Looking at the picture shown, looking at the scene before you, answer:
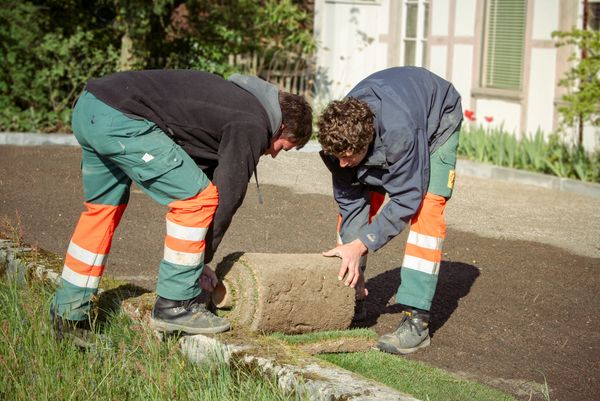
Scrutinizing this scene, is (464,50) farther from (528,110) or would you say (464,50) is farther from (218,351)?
(218,351)

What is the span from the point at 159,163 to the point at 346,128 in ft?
2.98

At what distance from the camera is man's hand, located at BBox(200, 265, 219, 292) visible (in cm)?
538

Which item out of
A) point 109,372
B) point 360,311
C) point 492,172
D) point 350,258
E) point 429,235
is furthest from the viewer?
point 492,172

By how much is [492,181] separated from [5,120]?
6820 millimetres

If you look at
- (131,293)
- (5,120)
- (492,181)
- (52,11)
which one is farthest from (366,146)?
(52,11)

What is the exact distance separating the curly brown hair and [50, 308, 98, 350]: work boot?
4.83 ft

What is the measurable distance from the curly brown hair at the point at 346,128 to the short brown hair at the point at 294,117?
0.32ft

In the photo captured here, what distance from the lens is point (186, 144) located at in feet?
16.4

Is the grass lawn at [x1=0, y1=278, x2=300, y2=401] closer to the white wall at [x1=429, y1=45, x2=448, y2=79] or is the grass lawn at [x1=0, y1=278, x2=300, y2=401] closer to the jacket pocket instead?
the jacket pocket

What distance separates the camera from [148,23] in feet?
51.8

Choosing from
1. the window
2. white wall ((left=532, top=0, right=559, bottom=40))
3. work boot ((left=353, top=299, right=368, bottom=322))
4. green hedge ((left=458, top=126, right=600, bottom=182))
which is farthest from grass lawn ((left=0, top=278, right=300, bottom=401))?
the window

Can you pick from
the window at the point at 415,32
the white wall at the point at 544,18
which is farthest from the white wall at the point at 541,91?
the window at the point at 415,32

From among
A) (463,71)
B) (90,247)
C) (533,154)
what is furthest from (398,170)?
(463,71)

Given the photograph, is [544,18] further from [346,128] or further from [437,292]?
[346,128]
